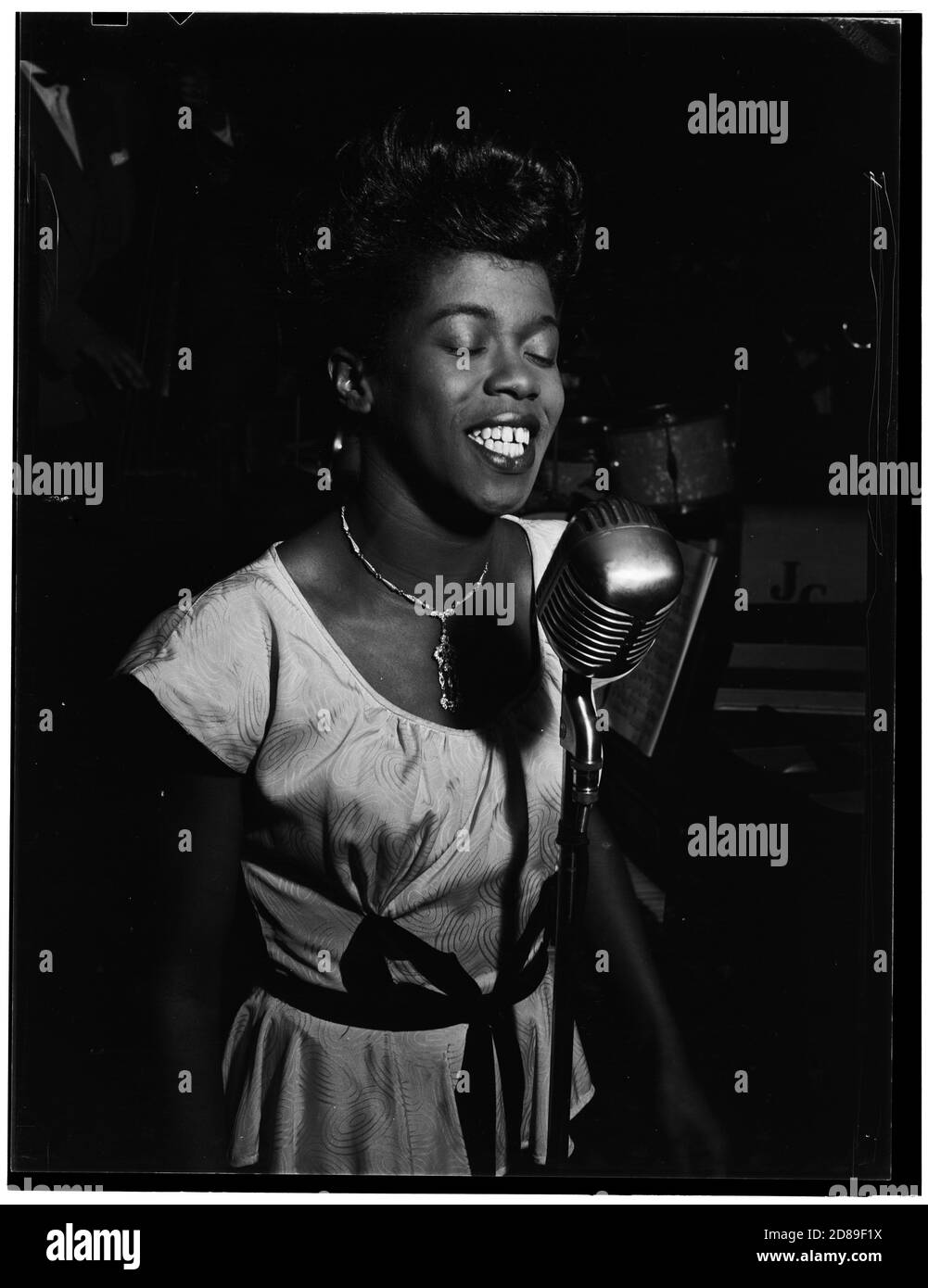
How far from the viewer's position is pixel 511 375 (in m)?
1.60

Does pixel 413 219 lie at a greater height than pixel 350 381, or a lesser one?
greater

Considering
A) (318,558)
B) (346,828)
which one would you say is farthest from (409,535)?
(346,828)

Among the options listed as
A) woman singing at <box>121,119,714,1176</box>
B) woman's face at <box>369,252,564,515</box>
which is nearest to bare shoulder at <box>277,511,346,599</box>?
woman singing at <box>121,119,714,1176</box>

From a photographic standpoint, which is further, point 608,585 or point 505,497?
point 505,497

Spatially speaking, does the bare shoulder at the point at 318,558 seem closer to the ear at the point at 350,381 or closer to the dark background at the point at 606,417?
the dark background at the point at 606,417

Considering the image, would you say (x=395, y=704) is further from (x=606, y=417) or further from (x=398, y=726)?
(x=606, y=417)

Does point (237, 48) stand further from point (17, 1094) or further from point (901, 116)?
point (17, 1094)

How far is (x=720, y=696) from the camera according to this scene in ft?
5.63

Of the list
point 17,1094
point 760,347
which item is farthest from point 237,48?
point 17,1094

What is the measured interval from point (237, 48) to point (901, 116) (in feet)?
2.76

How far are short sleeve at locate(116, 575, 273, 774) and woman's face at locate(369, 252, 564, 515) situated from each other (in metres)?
0.26

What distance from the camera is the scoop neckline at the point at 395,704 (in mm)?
1640

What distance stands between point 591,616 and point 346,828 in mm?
414

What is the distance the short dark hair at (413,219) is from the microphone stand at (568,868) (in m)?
0.49
